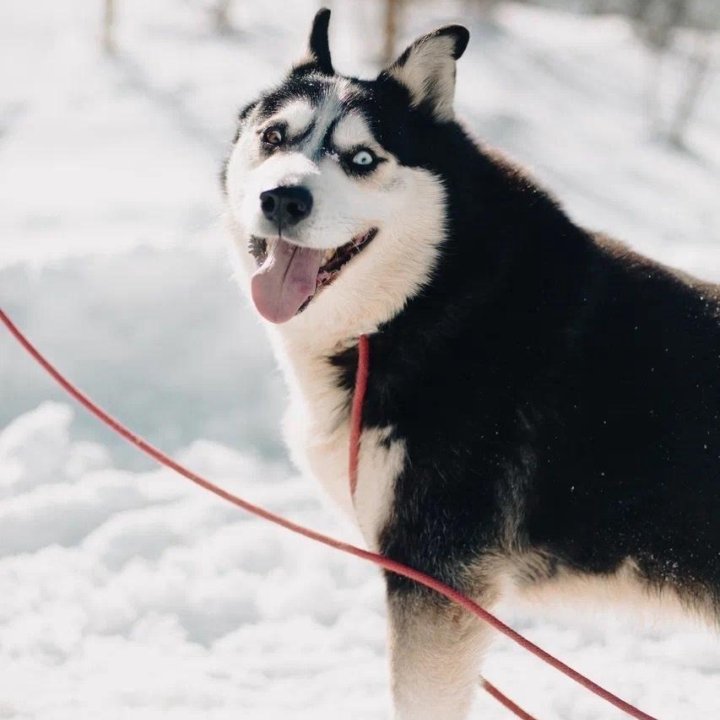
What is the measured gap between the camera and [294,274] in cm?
235

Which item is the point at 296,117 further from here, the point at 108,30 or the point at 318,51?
the point at 108,30

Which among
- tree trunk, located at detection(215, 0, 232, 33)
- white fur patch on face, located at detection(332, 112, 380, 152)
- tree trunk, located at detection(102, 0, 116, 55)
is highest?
white fur patch on face, located at detection(332, 112, 380, 152)

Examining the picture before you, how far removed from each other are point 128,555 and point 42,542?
0.95 feet

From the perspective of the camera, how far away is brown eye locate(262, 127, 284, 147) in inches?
96.6

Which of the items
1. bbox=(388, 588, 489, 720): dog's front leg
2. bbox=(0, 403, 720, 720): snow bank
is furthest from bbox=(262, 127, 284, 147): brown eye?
bbox=(0, 403, 720, 720): snow bank

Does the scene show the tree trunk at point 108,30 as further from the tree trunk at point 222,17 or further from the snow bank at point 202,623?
the snow bank at point 202,623

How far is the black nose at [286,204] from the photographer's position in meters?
2.19

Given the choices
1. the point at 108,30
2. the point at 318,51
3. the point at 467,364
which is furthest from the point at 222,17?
the point at 467,364

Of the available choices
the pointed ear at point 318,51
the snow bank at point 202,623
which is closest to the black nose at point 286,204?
the pointed ear at point 318,51

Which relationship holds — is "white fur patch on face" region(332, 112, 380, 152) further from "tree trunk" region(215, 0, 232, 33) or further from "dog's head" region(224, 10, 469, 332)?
"tree trunk" region(215, 0, 232, 33)

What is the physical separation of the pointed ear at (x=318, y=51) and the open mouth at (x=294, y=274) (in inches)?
23.8

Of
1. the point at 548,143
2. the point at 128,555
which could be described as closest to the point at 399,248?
the point at 128,555

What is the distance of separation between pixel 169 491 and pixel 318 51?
1763mm

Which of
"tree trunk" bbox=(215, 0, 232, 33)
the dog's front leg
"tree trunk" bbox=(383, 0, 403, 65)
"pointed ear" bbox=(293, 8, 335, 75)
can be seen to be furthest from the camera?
"tree trunk" bbox=(215, 0, 232, 33)
